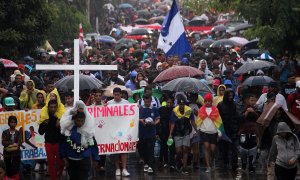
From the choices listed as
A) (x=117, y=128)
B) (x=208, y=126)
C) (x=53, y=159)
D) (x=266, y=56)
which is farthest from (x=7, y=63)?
(x=53, y=159)

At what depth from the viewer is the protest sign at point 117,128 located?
20688 mm

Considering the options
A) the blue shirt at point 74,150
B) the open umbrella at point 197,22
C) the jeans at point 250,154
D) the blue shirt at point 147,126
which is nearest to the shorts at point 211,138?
the jeans at point 250,154

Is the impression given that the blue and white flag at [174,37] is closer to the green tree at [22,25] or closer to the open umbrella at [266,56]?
the open umbrella at [266,56]

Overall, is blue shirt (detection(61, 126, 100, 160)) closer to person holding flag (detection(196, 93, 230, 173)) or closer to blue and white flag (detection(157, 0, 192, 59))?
person holding flag (detection(196, 93, 230, 173))

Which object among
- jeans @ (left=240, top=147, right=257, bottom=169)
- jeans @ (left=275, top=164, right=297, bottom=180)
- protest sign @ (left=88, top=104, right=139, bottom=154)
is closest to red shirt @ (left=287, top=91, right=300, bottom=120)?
jeans @ (left=240, top=147, right=257, bottom=169)

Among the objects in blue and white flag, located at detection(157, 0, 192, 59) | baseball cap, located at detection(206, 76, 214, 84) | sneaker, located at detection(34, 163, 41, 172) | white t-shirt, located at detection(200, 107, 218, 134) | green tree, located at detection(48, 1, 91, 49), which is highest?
green tree, located at detection(48, 1, 91, 49)

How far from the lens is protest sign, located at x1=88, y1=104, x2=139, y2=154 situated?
2069 centimetres

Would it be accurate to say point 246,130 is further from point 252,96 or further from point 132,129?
point 132,129

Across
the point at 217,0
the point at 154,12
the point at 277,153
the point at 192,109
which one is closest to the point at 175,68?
the point at 192,109

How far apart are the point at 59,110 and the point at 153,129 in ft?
10.5

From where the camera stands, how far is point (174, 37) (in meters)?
30.6

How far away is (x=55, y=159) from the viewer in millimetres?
18438

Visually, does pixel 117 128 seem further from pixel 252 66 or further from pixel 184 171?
pixel 252 66

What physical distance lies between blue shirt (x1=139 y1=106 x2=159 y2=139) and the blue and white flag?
9.48 meters
